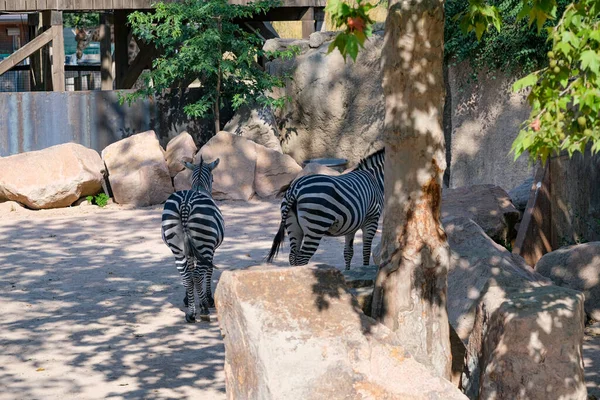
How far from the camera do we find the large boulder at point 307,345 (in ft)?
14.8

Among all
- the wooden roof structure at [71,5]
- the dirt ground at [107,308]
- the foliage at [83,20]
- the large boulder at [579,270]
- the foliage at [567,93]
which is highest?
the foliage at [83,20]

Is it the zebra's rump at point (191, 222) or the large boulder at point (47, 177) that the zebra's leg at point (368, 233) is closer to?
the zebra's rump at point (191, 222)

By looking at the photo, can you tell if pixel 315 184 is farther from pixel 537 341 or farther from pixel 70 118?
pixel 70 118

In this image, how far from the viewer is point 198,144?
16.6 meters

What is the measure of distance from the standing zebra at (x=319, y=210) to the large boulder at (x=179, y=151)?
6.23 meters

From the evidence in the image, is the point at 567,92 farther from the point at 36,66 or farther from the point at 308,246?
the point at 36,66

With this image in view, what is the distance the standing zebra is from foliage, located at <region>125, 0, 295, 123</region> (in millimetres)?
7159

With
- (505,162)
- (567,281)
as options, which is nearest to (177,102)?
(505,162)

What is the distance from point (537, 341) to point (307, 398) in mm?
1267

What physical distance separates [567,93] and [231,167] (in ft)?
37.7

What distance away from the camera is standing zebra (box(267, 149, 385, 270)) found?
8336mm

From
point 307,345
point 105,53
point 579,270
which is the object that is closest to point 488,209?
point 579,270

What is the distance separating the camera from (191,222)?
7.93m

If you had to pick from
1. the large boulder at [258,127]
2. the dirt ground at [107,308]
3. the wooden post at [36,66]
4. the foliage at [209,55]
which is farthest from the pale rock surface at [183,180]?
the wooden post at [36,66]
